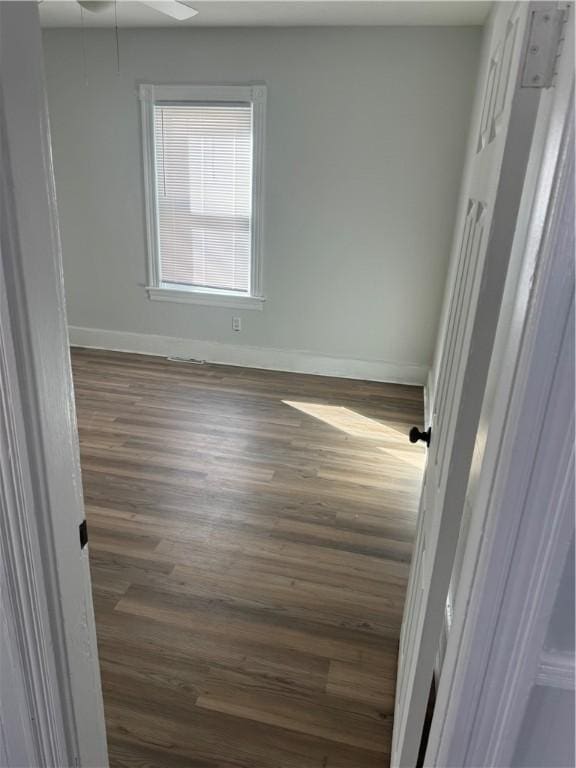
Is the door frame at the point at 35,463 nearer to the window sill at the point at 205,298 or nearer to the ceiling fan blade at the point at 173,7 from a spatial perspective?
the ceiling fan blade at the point at 173,7

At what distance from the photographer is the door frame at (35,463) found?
774 mm

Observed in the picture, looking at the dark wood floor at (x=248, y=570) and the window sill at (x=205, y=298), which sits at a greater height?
the window sill at (x=205, y=298)

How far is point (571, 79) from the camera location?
1.87 feet

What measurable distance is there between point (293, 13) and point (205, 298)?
2148 mm

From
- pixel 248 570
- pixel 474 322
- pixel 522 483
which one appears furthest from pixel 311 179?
pixel 522 483

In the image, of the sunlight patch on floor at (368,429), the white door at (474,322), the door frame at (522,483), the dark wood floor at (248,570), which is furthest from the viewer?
the sunlight patch on floor at (368,429)

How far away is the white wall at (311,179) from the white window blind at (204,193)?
19 centimetres

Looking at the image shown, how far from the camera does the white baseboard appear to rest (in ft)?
14.7

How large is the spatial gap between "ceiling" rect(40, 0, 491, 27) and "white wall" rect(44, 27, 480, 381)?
0.44ft

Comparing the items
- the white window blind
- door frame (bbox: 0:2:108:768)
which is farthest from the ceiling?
door frame (bbox: 0:2:108:768)

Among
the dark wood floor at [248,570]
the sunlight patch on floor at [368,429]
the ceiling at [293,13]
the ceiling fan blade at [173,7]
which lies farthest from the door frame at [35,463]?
the ceiling at [293,13]

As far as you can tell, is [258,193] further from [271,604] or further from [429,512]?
[429,512]

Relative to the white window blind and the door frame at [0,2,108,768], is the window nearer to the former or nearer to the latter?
the white window blind

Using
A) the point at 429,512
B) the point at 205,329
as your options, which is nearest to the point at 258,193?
the point at 205,329
